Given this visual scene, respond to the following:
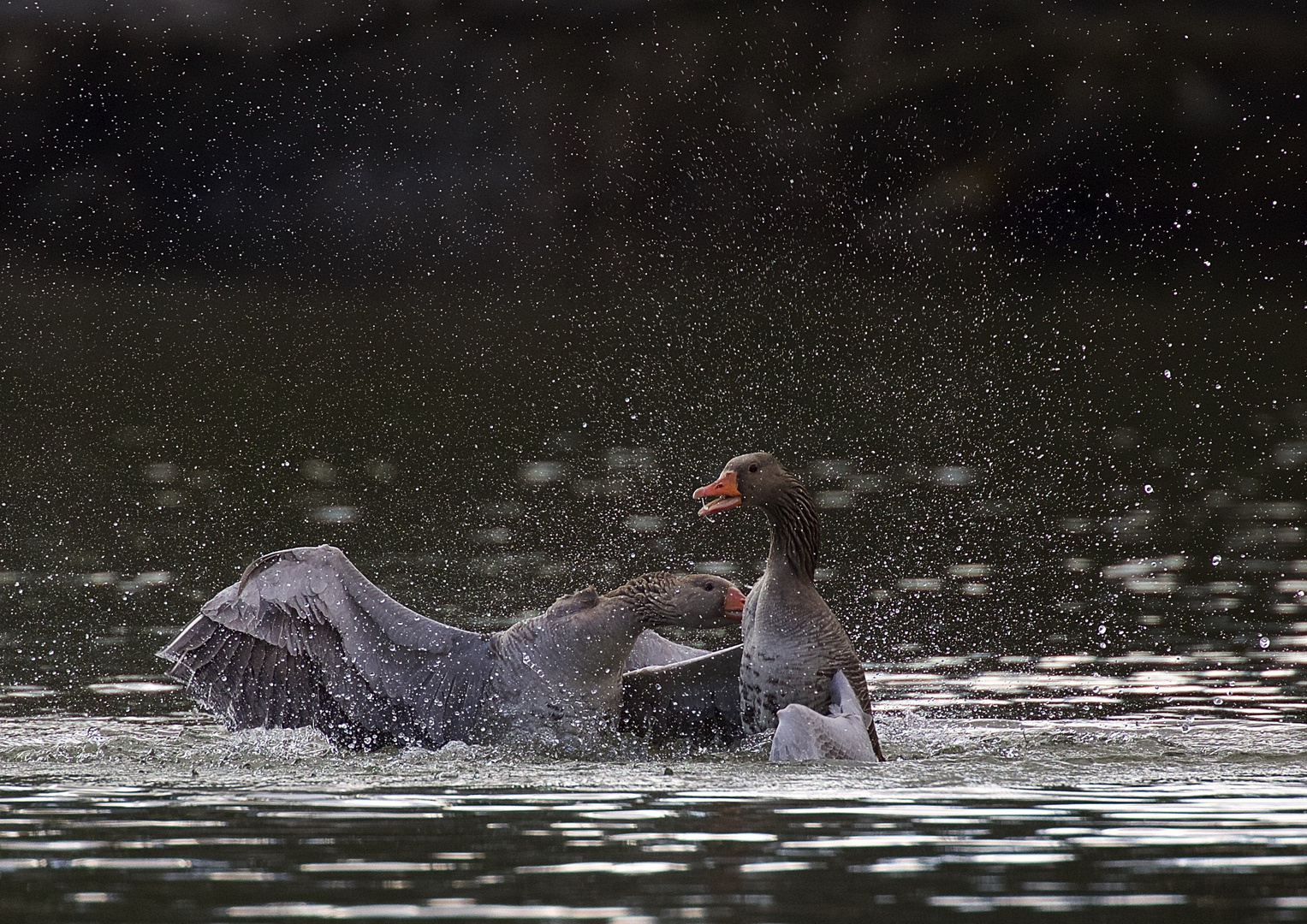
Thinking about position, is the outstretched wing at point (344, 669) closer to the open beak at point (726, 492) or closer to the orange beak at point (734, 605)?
the orange beak at point (734, 605)

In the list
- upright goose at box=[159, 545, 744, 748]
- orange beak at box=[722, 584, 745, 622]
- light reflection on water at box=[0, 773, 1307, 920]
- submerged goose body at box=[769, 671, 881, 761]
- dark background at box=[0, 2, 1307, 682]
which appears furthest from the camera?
dark background at box=[0, 2, 1307, 682]

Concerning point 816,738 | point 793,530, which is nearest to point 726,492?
point 793,530

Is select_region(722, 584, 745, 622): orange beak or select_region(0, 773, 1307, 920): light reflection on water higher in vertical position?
select_region(722, 584, 745, 622): orange beak

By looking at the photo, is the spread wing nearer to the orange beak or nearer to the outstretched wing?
the orange beak

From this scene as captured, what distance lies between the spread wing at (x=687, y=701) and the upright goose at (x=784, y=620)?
37 centimetres

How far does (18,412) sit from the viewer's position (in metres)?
27.4

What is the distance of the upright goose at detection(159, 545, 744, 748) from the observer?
10.9 m

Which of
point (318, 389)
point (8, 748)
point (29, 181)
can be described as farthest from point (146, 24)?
point (8, 748)

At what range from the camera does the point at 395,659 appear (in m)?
11.2

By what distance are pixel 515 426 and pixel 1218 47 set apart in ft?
86.8

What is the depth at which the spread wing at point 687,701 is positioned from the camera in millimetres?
11289

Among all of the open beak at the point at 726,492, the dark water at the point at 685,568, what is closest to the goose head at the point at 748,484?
the open beak at the point at 726,492

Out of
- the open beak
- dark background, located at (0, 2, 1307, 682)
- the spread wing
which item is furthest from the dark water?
the open beak

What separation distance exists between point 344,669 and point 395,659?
0.31 m
